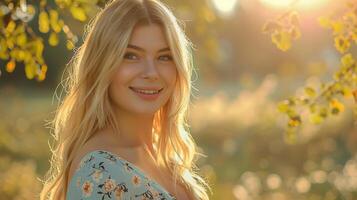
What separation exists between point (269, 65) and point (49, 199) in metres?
30.6

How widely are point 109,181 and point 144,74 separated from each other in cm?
51

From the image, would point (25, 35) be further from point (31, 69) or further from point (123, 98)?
point (123, 98)

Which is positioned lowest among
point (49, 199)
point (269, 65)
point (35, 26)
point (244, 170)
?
point (49, 199)

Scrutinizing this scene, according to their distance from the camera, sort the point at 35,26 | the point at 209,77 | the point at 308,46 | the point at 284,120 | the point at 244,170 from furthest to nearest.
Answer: the point at 308,46 → the point at 209,77 → the point at 35,26 → the point at 284,120 → the point at 244,170

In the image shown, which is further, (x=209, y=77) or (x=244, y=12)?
(x=244, y=12)

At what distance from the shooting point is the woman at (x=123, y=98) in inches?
135

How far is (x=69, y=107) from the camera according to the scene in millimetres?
3754

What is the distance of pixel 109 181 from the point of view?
331 cm

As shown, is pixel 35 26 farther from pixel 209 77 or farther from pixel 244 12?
pixel 244 12

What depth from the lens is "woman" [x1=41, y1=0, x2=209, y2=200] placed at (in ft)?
11.3

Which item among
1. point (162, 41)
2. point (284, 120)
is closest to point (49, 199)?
point (162, 41)

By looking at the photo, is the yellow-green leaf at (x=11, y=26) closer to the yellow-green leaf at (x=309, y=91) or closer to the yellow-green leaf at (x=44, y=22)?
the yellow-green leaf at (x=44, y=22)

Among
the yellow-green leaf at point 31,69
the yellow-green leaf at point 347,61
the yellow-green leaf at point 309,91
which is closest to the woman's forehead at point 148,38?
the yellow-green leaf at point 31,69

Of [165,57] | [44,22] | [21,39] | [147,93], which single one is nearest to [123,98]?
[147,93]
